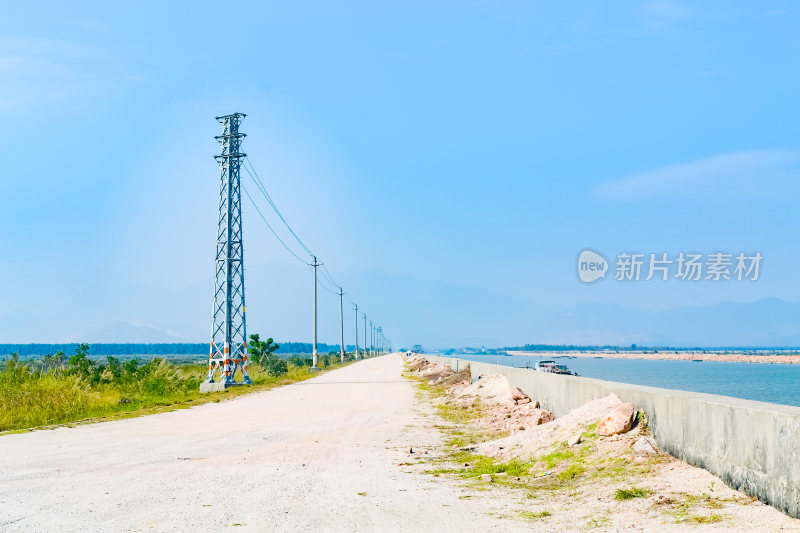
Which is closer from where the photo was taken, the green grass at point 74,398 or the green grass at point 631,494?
the green grass at point 631,494

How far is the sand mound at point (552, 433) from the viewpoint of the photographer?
40.1 ft

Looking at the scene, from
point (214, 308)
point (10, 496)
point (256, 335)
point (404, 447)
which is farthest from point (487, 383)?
point (256, 335)

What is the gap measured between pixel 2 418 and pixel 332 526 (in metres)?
14.0

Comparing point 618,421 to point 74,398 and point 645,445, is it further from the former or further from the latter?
point 74,398

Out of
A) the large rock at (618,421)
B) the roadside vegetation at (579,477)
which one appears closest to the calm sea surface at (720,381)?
the large rock at (618,421)

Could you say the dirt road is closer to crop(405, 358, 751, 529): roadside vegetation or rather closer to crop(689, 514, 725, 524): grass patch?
crop(405, 358, 751, 529): roadside vegetation

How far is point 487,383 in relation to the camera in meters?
26.9

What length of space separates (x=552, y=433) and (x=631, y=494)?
398 centimetres

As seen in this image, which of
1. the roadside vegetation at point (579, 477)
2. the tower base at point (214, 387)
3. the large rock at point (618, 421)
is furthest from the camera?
the tower base at point (214, 387)

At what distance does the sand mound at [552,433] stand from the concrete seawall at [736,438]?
0.48m

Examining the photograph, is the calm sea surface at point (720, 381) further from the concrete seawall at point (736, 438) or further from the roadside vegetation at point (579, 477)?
the concrete seawall at point (736, 438)

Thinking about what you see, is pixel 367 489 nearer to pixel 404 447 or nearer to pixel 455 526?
pixel 455 526

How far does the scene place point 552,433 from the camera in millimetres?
12664

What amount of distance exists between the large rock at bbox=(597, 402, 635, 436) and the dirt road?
274 cm
